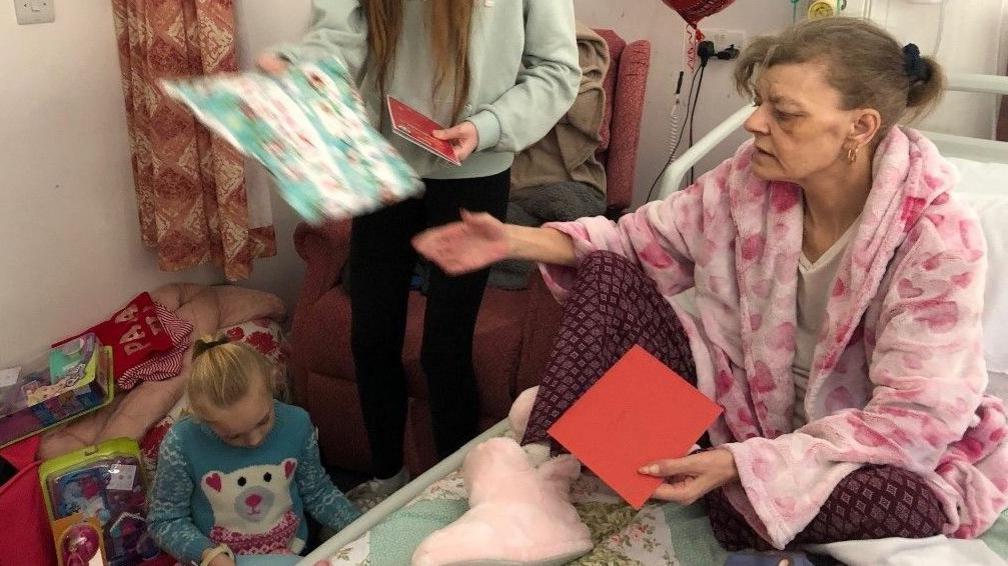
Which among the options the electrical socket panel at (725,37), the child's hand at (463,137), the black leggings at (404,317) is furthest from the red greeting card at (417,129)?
the electrical socket panel at (725,37)

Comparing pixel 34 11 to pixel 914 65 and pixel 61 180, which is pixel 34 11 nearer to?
pixel 61 180

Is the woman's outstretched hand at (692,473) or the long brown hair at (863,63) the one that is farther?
the long brown hair at (863,63)

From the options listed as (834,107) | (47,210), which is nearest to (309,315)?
(47,210)

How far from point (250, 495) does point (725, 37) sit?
5.55 feet

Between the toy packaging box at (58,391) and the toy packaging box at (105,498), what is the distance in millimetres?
145

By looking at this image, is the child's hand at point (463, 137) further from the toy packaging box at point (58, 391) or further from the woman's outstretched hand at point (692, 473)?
the toy packaging box at point (58, 391)

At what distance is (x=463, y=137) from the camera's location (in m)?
1.49

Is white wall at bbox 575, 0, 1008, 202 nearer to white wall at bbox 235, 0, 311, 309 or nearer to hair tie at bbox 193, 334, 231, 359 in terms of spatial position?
white wall at bbox 235, 0, 311, 309

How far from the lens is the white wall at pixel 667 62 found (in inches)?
96.8

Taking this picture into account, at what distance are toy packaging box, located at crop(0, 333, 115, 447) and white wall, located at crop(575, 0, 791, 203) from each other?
5.20 ft

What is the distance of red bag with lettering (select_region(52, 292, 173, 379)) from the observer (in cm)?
228

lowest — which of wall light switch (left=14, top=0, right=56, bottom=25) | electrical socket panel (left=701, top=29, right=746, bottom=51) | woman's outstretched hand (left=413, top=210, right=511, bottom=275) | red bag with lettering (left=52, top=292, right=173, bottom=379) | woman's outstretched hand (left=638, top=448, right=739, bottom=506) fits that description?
red bag with lettering (left=52, top=292, right=173, bottom=379)

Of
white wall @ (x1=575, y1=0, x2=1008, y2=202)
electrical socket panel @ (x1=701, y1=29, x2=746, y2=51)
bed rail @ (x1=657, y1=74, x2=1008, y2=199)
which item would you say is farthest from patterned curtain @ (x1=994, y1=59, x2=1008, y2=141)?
electrical socket panel @ (x1=701, y1=29, x2=746, y2=51)

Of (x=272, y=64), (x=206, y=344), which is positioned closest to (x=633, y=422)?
(x=272, y=64)
